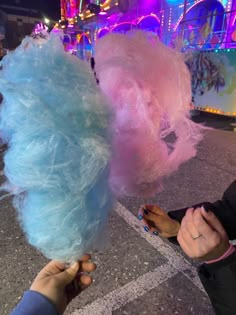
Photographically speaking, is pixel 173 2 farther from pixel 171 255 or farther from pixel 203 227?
pixel 203 227

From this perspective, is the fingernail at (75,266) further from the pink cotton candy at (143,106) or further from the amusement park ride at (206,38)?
the amusement park ride at (206,38)

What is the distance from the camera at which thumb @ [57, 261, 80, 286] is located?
0.84 metres

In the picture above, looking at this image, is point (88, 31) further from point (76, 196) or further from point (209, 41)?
point (76, 196)

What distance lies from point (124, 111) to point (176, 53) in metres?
0.35

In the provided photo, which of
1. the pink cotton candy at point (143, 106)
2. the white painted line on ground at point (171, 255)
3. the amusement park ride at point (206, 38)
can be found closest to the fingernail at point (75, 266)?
the pink cotton candy at point (143, 106)

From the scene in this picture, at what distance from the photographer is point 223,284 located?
849mm

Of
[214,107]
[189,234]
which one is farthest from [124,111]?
[214,107]

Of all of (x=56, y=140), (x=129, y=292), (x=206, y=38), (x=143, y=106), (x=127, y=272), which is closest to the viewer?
(x=56, y=140)

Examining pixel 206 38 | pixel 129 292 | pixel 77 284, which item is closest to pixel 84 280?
pixel 77 284

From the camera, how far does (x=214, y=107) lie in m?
5.62

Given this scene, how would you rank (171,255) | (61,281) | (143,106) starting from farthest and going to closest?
(171,255) < (143,106) < (61,281)

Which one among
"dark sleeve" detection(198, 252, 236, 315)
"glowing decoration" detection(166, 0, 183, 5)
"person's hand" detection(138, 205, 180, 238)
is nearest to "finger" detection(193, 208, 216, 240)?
"dark sleeve" detection(198, 252, 236, 315)

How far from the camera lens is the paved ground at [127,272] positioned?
5.09 ft

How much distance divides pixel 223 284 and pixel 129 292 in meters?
0.93
